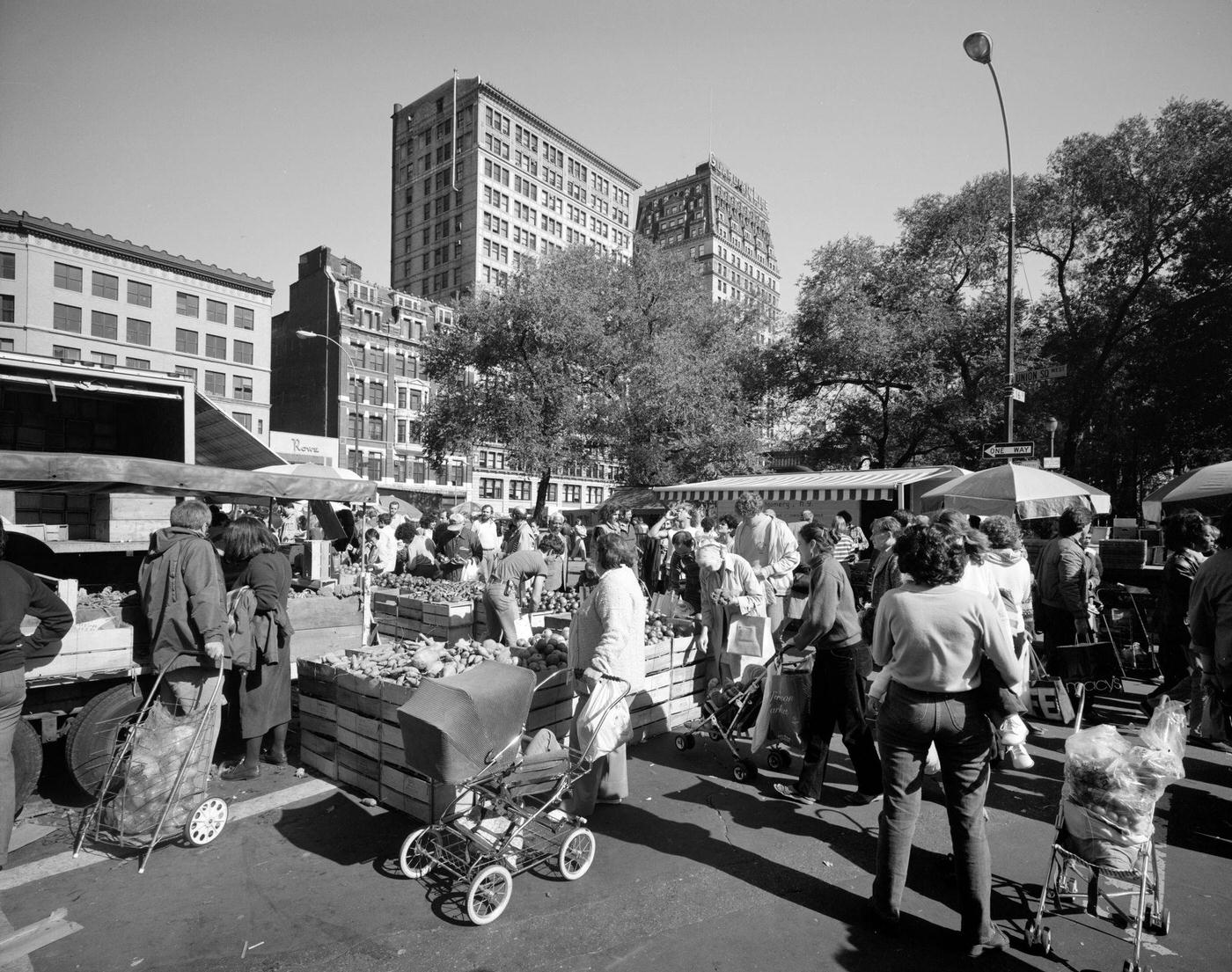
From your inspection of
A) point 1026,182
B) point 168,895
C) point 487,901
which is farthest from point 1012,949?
point 1026,182

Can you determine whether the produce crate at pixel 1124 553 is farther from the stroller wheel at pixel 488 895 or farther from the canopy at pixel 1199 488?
the stroller wheel at pixel 488 895

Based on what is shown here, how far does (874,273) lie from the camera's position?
27125 mm

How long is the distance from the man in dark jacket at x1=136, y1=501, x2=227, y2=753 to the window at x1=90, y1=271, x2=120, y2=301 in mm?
50500

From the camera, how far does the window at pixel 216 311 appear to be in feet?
159

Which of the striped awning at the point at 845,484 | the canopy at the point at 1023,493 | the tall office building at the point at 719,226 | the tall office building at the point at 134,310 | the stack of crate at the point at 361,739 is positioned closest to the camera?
the stack of crate at the point at 361,739

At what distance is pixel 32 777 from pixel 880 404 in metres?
27.8

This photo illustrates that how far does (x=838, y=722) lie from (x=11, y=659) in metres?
5.25

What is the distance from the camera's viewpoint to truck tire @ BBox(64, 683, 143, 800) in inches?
178

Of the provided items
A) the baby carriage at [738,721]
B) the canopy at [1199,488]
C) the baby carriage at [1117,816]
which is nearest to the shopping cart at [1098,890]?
the baby carriage at [1117,816]

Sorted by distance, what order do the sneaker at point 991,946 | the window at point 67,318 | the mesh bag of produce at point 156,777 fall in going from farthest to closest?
the window at point 67,318, the mesh bag of produce at point 156,777, the sneaker at point 991,946

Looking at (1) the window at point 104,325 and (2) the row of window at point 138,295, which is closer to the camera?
(2) the row of window at point 138,295

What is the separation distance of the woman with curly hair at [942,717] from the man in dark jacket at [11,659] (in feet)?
15.3

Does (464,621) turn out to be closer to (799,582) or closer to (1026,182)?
(799,582)

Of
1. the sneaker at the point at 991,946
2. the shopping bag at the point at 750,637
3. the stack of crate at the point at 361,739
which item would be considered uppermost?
the shopping bag at the point at 750,637
